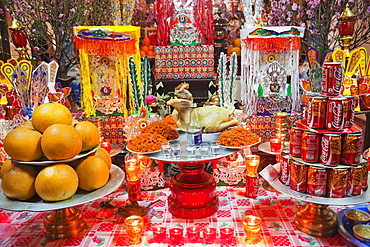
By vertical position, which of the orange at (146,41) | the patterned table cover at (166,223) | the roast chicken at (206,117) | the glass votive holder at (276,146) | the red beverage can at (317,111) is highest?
the orange at (146,41)

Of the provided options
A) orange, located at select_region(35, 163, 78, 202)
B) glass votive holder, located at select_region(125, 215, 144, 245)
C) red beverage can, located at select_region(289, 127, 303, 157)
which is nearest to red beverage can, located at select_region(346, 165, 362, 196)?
red beverage can, located at select_region(289, 127, 303, 157)

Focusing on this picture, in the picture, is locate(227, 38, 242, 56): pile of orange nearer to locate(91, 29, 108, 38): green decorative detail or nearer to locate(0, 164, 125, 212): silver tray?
locate(91, 29, 108, 38): green decorative detail

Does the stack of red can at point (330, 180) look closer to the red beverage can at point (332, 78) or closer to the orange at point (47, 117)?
the red beverage can at point (332, 78)

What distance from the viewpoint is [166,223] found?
5.06ft

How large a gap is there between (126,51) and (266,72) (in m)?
1.26

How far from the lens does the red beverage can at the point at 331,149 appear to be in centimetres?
125

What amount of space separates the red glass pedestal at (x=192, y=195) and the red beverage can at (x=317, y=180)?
55 centimetres

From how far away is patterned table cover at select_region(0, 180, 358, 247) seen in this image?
4.50ft

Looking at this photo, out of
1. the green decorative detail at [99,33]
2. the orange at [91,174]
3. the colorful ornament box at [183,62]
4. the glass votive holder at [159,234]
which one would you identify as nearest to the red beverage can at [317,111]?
the glass votive holder at [159,234]

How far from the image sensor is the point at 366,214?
1389 millimetres

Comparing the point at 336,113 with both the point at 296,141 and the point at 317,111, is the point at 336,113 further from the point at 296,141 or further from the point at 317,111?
the point at 296,141

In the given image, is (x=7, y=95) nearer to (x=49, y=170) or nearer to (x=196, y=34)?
(x=49, y=170)

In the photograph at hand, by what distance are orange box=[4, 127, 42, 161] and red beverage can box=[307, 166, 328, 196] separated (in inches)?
45.9

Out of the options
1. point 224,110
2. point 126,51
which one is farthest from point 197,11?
point 224,110
